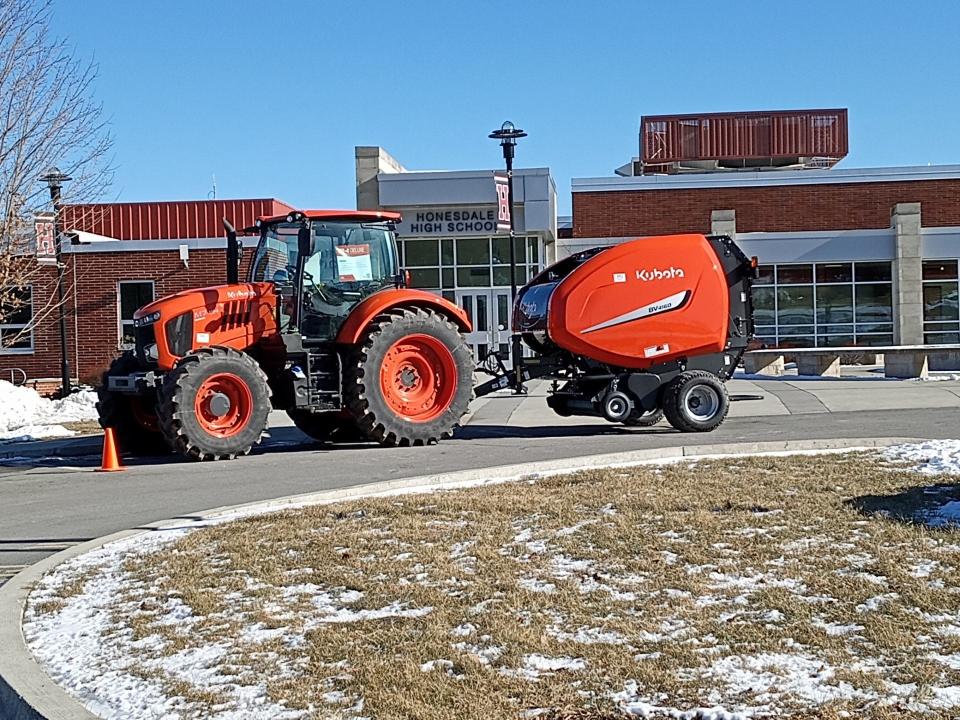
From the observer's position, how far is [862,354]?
28703mm

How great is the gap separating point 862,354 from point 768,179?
936 cm

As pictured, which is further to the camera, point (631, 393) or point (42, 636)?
point (631, 393)

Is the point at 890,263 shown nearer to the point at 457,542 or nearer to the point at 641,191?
the point at 641,191

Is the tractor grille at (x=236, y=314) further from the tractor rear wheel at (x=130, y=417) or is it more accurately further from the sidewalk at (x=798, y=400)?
the sidewalk at (x=798, y=400)

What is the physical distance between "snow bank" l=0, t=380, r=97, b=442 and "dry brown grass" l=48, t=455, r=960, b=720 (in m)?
11.7

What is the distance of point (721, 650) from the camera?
535cm

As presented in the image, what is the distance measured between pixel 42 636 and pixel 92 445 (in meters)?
11.0

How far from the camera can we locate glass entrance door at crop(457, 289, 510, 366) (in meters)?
34.9

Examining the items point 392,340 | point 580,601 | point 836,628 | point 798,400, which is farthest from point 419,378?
point 836,628

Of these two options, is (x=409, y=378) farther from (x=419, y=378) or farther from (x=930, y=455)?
(x=930, y=455)

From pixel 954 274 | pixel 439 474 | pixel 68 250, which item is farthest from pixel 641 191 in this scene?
pixel 439 474

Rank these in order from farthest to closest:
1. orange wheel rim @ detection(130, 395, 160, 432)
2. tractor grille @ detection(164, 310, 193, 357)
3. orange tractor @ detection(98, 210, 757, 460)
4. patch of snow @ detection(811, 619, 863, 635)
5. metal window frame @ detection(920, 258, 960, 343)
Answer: metal window frame @ detection(920, 258, 960, 343), orange wheel rim @ detection(130, 395, 160, 432), orange tractor @ detection(98, 210, 757, 460), tractor grille @ detection(164, 310, 193, 357), patch of snow @ detection(811, 619, 863, 635)

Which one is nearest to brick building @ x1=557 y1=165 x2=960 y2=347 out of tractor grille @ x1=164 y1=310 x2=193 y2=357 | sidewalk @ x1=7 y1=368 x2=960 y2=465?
sidewalk @ x1=7 y1=368 x2=960 y2=465

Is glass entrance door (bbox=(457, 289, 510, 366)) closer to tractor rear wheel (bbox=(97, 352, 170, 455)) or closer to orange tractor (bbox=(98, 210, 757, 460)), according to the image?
orange tractor (bbox=(98, 210, 757, 460))
